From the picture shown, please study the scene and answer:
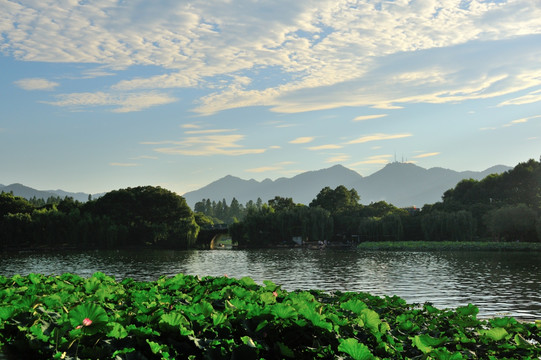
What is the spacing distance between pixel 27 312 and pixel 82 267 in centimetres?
4293

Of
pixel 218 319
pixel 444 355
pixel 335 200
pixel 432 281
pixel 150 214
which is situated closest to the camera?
pixel 444 355

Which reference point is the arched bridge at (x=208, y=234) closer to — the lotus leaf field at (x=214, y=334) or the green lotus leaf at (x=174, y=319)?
the lotus leaf field at (x=214, y=334)

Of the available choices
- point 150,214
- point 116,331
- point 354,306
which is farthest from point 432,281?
point 150,214

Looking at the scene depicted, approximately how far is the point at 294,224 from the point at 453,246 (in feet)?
94.3

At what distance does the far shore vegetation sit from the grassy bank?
15cm

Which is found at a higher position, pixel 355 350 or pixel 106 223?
pixel 106 223

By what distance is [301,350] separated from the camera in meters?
6.48

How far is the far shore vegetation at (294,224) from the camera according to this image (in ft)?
255

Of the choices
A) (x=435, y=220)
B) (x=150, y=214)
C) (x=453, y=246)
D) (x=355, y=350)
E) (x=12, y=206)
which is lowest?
(x=453, y=246)

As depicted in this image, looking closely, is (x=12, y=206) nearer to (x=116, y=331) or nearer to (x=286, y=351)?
(x=116, y=331)

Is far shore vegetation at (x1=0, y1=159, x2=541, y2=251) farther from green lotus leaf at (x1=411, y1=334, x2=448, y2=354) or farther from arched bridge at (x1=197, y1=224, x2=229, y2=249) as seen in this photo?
green lotus leaf at (x1=411, y1=334, x2=448, y2=354)

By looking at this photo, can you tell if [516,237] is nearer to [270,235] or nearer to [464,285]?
[270,235]

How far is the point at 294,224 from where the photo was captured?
90.1m

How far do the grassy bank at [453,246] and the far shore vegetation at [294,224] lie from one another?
153mm
